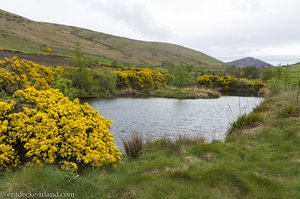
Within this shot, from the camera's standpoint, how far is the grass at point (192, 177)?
6004mm

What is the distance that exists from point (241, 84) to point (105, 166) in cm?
6416

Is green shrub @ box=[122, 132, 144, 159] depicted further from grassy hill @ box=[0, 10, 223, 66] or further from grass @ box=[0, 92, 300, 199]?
grassy hill @ box=[0, 10, 223, 66]

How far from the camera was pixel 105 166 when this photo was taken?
8062 mm

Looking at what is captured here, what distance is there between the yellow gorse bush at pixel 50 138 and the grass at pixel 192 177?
0.34 m

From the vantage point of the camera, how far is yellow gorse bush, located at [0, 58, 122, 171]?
→ 7.14 metres

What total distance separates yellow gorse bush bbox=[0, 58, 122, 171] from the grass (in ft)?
1.12

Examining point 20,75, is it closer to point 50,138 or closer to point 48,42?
point 50,138

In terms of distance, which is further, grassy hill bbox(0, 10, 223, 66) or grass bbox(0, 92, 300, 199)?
grassy hill bbox(0, 10, 223, 66)

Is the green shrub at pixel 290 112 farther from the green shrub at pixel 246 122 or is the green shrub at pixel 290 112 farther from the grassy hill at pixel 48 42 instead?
the grassy hill at pixel 48 42

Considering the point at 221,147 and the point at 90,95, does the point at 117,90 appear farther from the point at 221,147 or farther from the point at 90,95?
the point at 221,147

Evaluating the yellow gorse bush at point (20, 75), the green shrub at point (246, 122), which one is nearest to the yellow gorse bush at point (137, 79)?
the yellow gorse bush at point (20, 75)

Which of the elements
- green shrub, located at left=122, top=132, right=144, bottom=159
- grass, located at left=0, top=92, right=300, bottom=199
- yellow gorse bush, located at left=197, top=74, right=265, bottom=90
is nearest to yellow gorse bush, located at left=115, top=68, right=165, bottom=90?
A: yellow gorse bush, located at left=197, top=74, right=265, bottom=90

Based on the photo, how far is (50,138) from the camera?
24.2ft

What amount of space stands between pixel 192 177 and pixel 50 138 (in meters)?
3.61
